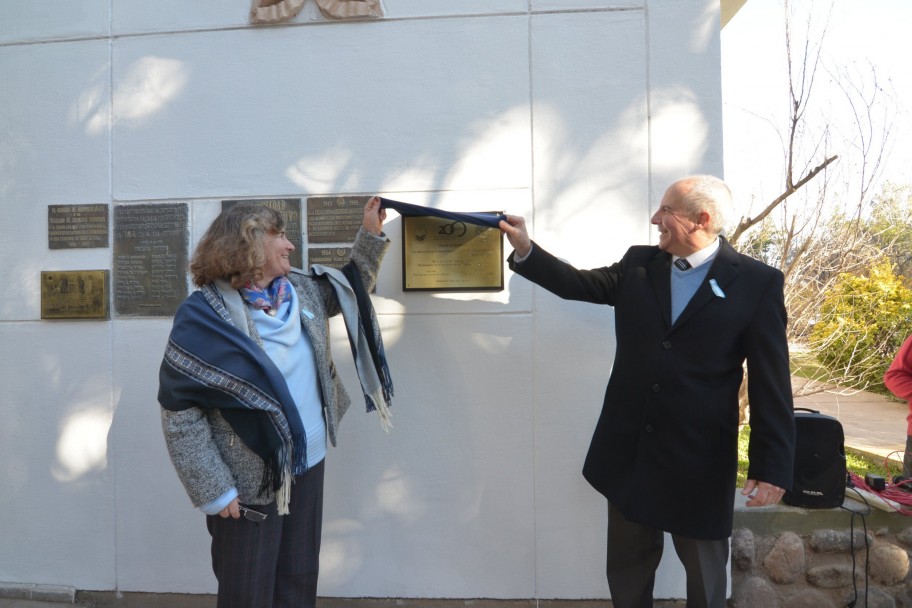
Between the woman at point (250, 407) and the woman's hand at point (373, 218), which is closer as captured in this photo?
the woman at point (250, 407)

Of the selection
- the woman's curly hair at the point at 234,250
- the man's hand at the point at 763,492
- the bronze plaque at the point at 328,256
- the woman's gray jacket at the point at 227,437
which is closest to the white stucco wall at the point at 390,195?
the bronze plaque at the point at 328,256

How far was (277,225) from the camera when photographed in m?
2.31

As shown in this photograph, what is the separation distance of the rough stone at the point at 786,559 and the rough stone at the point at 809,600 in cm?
8

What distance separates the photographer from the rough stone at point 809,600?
3.23 metres

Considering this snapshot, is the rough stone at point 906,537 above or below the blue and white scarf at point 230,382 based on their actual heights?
below

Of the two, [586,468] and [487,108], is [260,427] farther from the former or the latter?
[487,108]

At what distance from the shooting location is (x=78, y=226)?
11.3 ft

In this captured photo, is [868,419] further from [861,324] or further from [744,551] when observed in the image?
[744,551]

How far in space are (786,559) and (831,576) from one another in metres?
0.25

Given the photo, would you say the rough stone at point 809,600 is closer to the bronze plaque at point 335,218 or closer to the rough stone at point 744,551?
the rough stone at point 744,551

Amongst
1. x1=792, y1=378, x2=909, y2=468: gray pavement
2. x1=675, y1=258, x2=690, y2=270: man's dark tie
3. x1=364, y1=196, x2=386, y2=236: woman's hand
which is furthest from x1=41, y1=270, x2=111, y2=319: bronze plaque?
x1=792, y1=378, x2=909, y2=468: gray pavement

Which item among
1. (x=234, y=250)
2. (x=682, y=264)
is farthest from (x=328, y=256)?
(x=682, y=264)

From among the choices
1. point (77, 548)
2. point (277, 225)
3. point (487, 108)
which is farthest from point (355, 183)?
point (77, 548)

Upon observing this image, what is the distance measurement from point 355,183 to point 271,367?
1461 mm
